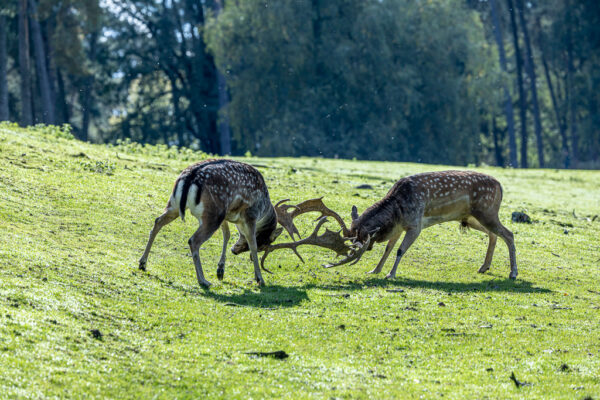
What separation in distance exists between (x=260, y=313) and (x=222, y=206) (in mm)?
2334

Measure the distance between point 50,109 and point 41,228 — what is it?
31.7 meters

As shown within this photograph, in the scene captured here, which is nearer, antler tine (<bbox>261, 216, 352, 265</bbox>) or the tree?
antler tine (<bbox>261, 216, 352, 265</bbox>)

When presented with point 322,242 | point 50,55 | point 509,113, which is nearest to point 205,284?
point 322,242

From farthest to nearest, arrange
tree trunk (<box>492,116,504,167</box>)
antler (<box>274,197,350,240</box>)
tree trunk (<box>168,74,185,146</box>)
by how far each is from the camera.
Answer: tree trunk (<box>492,116,504,167</box>) < tree trunk (<box>168,74,185,146</box>) < antler (<box>274,197,350,240</box>)

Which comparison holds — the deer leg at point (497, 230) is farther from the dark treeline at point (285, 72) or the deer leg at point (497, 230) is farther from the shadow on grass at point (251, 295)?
the dark treeline at point (285, 72)

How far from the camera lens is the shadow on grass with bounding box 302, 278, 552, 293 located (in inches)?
556

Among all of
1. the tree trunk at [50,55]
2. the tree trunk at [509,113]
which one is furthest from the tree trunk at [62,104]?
the tree trunk at [509,113]

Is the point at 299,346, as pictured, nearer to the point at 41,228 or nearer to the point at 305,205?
the point at 305,205

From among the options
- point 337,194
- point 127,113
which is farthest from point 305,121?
point 337,194

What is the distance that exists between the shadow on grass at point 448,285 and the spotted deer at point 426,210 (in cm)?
45

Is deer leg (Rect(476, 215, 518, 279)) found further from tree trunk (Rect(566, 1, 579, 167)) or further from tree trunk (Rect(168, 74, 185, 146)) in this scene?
tree trunk (Rect(566, 1, 579, 167))

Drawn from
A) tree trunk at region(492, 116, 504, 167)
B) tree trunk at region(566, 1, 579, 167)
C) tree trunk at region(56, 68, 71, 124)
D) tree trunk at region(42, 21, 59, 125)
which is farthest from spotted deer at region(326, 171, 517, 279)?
tree trunk at region(566, 1, 579, 167)

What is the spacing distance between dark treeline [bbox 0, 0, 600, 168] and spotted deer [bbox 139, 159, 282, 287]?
3531 centimetres

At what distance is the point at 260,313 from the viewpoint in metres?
11.6
